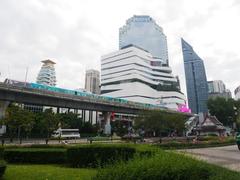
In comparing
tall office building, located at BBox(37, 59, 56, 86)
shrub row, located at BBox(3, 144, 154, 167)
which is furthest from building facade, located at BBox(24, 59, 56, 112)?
shrub row, located at BBox(3, 144, 154, 167)

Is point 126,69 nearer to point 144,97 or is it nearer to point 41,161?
point 144,97

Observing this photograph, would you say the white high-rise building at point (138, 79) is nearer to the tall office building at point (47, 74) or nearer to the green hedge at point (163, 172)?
the tall office building at point (47, 74)

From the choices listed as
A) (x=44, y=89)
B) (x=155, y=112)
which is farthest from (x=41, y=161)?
(x=155, y=112)

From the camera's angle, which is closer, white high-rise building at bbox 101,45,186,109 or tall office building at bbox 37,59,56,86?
white high-rise building at bbox 101,45,186,109

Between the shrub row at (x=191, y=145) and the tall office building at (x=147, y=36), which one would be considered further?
the tall office building at (x=147, y=36)

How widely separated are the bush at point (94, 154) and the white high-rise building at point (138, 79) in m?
105

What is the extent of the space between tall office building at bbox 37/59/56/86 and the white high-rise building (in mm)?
58152

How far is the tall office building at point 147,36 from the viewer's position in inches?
6181

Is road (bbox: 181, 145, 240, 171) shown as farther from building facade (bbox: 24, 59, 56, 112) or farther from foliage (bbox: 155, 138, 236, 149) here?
building facade (bbox: 24, 59, 56, 112)

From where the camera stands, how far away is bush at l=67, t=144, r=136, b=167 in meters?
11.5

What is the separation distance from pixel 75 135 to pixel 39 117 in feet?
32.6

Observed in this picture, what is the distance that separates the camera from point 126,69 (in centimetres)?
12400

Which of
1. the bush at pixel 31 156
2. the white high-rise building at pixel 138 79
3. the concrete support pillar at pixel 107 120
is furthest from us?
the white high-rise building at pixel 138 79

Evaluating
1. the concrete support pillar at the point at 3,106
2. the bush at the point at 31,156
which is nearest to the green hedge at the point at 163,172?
the bush at the point at 31,156
